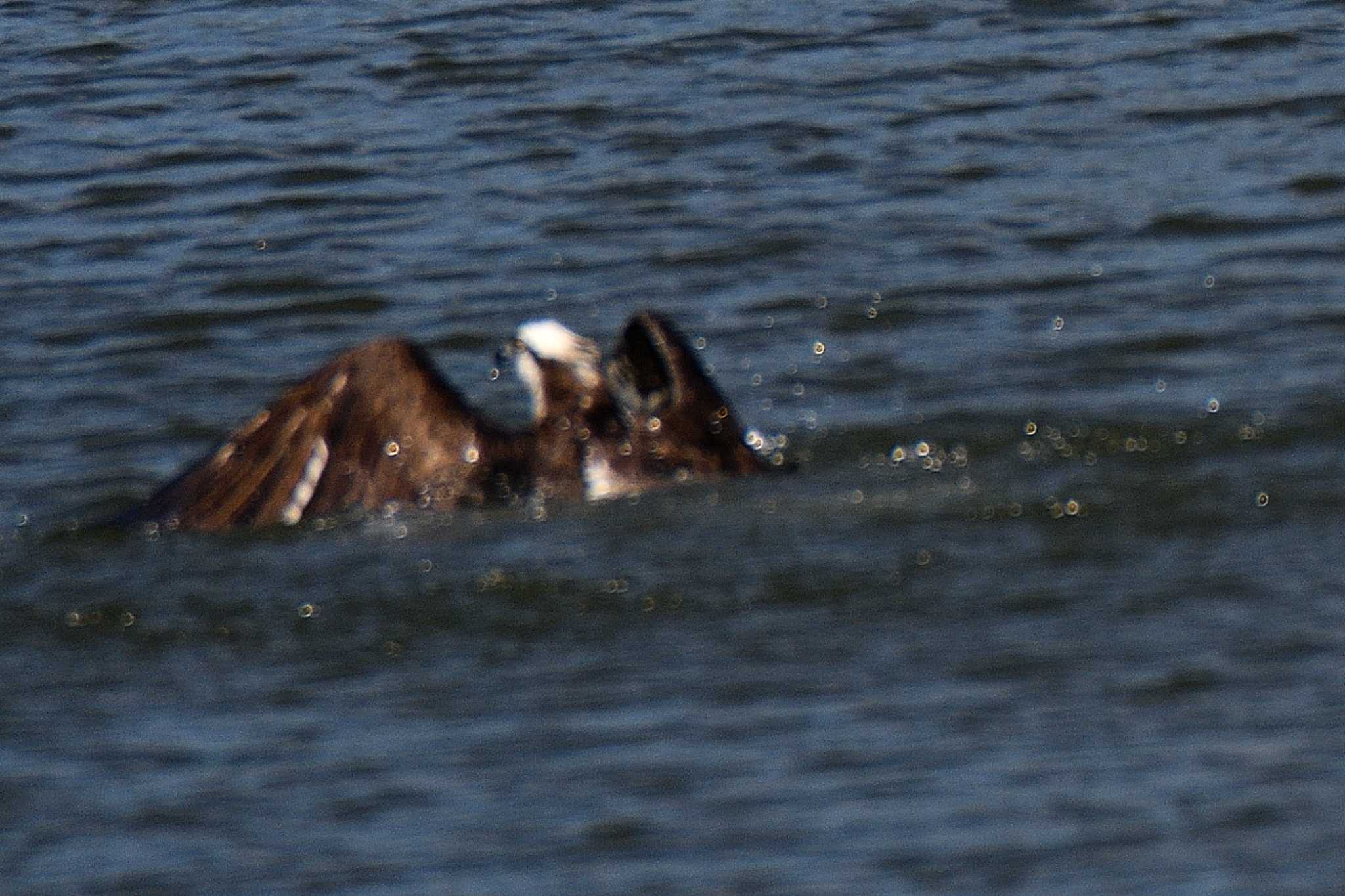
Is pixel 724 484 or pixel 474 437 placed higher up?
pixel 474 437

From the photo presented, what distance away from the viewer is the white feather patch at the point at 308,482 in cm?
761

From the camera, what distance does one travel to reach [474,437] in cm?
760

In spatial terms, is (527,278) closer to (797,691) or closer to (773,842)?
(797,691)

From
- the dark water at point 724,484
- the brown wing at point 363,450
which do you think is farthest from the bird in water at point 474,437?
the dark water at point 724,484

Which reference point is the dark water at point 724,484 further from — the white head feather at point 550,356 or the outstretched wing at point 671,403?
the white head feather at point 550,356

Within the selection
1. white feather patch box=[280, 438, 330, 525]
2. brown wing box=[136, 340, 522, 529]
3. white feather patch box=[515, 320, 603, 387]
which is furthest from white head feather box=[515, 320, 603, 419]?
white feather patch box=[280, 438, 330, 525]

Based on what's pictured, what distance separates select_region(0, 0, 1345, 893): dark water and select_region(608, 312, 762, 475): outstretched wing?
0.43ft

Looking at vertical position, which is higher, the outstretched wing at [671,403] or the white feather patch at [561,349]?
the white feather patch at [561,349]

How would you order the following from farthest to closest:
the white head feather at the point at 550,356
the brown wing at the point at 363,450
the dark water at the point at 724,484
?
1. the white head feather at the point at 550,356
2. the brown wing at the point at 363,450
3. the dark water at the point at 724,484

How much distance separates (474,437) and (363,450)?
0.27 meters

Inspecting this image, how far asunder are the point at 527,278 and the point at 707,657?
4346 mm

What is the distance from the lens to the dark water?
17.6 ft

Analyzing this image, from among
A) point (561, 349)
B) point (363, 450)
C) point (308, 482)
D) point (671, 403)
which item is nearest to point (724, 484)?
point (671, 403)

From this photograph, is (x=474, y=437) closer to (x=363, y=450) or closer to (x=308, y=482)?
(x=363, y=450)
